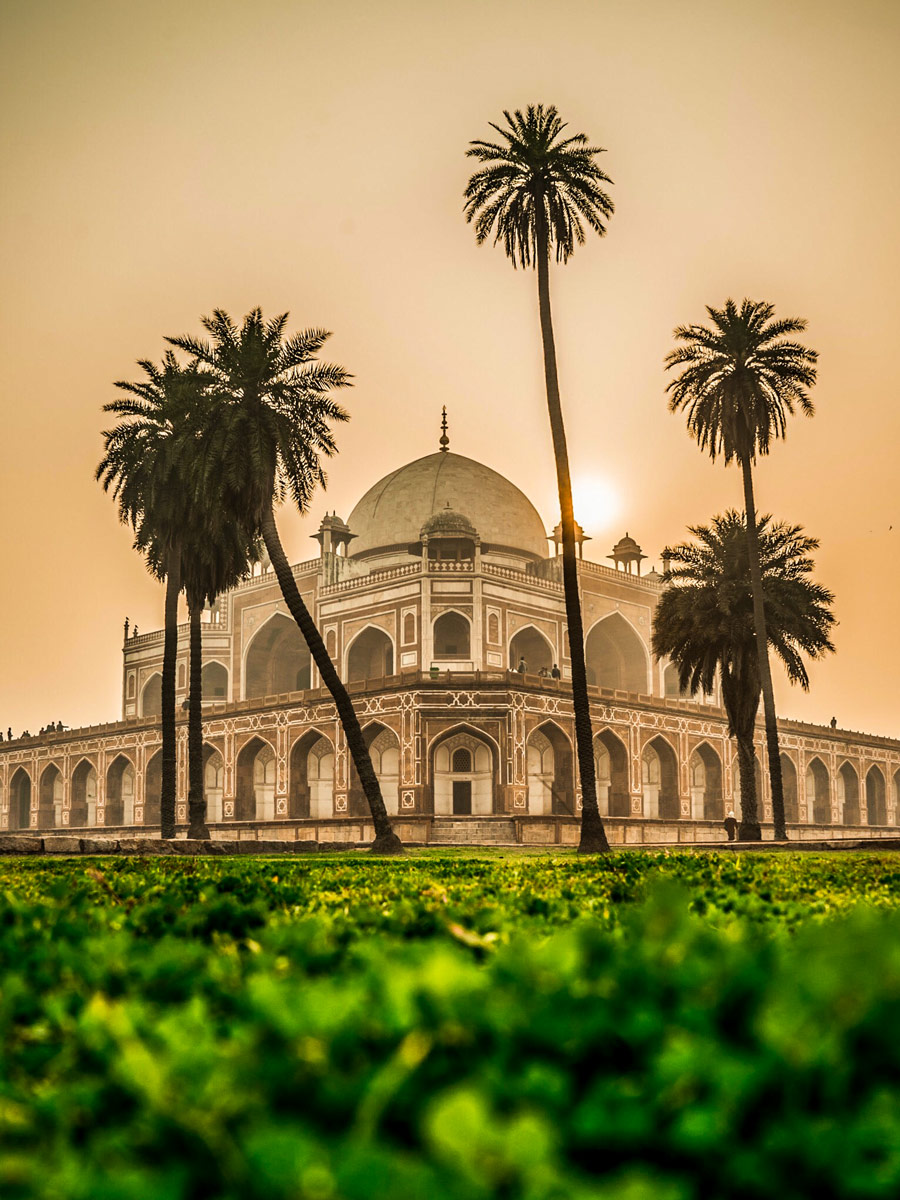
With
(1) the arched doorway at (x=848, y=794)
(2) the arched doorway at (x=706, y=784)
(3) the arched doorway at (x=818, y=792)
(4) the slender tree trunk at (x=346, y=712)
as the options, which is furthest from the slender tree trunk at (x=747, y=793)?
(1) the arched doorway at (x=848, y=794)

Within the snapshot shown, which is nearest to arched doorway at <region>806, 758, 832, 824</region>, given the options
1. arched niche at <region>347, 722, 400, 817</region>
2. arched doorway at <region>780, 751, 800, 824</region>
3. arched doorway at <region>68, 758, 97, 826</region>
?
arched doorway at <region>780, 751, 800, 824</region>

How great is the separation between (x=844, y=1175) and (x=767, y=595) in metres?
28.5

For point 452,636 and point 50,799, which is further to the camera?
point 50,799

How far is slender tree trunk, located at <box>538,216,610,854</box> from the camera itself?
64.8 ft

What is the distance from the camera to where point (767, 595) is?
93.2 ft

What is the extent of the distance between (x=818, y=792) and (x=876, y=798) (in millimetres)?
6568

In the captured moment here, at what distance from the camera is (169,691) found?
→ 25.0 meters

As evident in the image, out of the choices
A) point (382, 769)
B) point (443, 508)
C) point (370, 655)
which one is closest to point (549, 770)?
point (382, 769)

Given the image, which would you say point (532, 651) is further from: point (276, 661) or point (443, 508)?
point (276, 661)

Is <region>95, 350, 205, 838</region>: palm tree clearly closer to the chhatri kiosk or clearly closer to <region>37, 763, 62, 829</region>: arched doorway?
the chhatri kiosk

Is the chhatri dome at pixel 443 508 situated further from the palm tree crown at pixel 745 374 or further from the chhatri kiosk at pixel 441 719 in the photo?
the palm tree crown at pixel 745 374

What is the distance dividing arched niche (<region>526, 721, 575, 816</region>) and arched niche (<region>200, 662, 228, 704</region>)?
64.3 ft

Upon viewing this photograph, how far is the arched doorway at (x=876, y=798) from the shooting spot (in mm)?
53375

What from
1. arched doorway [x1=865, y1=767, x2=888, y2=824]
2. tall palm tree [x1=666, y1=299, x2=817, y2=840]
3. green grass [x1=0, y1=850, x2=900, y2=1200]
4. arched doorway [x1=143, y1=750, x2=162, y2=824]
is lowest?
arched doorway [x1=865, y1=767, x2=888, y2=824]
